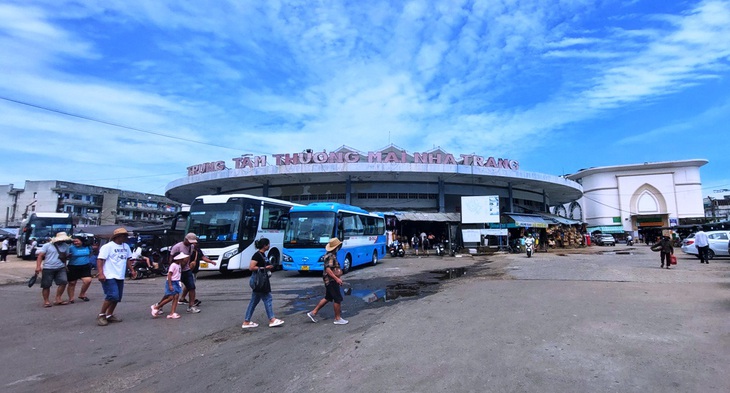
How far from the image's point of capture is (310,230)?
15055 millimetres

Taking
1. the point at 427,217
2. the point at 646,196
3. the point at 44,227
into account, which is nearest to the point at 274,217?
the point at 427,217

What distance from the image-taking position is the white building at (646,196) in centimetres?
6138

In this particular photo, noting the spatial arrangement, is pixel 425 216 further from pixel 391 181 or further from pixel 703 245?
pixel 703 245

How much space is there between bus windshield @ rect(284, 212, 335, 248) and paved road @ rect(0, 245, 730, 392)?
16.9 ft

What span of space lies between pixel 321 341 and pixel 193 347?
190 cm

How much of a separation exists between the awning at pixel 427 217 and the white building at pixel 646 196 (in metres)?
42.8

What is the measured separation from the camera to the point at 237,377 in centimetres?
439

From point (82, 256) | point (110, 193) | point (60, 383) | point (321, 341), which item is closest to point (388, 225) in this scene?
point (82, 256)

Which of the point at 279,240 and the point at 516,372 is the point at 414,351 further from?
the point at 279,240

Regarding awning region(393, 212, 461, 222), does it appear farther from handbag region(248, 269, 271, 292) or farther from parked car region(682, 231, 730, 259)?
handbag region(248, 269, 271, 292)

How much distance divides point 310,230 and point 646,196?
68.2 m

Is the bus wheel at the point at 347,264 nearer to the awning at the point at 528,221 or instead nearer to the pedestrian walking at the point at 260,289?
the pedestrian walking at the point at 260,289

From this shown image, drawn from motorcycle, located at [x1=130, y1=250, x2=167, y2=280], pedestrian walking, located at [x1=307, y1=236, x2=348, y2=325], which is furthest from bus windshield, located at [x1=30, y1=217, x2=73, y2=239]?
pedestrian walking, located at [x1=307, y1=236, x2=348, y2=325]

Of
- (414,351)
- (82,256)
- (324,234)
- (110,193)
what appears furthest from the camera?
(110,193)
